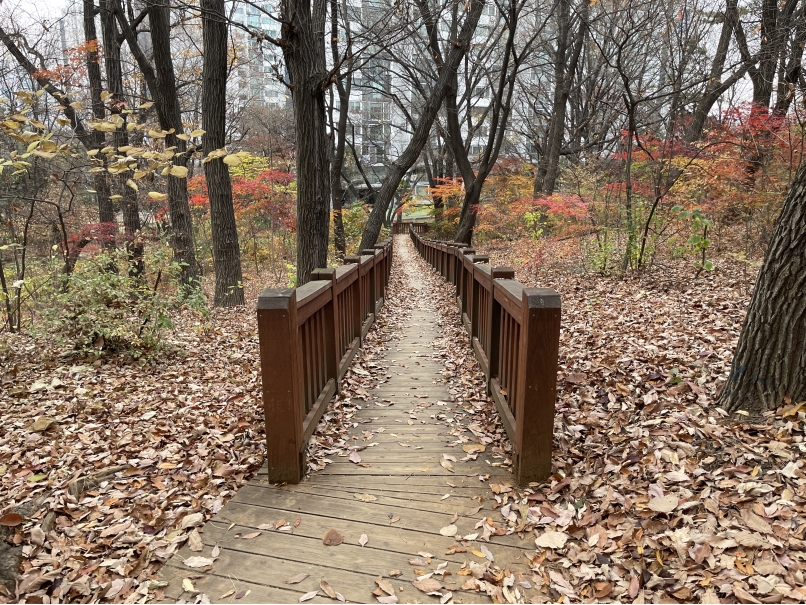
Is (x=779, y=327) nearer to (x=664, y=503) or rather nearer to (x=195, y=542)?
(x=664, y=503)

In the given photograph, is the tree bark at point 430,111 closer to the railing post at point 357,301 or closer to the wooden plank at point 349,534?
the railing post at point 357,301

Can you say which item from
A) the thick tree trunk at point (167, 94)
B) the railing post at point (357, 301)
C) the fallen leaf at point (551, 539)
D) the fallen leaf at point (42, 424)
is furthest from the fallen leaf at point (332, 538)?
the thick tree trunk at point (167, 94)

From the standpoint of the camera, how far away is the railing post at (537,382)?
2834 millimetres

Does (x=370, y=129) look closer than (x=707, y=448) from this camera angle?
No

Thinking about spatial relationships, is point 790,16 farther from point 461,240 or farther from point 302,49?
point 461,240

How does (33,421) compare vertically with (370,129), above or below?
below

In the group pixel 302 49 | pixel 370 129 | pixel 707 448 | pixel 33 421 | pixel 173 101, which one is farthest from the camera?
pixel 370 129

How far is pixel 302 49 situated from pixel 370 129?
31.8m

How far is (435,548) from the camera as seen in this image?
2535 mm

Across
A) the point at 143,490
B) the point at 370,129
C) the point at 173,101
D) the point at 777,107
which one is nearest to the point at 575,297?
the point at 777,107

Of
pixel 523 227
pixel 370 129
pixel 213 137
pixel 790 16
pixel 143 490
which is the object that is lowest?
pixel 143 490

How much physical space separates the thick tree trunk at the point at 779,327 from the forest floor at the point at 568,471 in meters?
0.16

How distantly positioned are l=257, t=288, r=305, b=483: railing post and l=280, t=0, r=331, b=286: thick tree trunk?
4709mm

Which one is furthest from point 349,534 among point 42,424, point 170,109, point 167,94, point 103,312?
point 167,94
